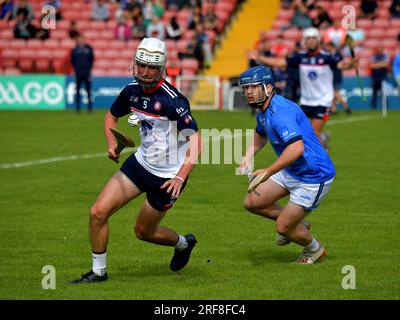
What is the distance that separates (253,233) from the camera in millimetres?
11594

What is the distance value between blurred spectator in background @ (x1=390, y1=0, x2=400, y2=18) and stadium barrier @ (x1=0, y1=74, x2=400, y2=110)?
3.83 m

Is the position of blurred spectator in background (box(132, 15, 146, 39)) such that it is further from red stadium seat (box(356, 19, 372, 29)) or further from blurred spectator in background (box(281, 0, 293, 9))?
red stadium seat (box(356, 19, 372, 29))

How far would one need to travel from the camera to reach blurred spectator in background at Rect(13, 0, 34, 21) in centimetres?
3603

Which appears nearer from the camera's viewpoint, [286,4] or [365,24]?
[365,24]

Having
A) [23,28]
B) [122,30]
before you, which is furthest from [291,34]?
[23,28]

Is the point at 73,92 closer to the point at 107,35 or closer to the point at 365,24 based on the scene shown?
the point at 107,35

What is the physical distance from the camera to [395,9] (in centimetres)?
3528

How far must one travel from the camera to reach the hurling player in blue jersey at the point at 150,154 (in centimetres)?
870

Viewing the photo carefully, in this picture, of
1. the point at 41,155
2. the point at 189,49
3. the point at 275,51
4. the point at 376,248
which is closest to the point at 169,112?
the point at 376,248

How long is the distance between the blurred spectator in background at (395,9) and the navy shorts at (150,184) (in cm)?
2765

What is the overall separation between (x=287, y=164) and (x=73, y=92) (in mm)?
25665

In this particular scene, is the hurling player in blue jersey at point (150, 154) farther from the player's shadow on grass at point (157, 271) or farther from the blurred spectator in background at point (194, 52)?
the blurred spectator in background at point (194, 52)

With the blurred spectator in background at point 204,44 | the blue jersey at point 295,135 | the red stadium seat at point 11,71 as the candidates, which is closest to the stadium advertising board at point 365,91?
the blurred spectator in background at point 204,44
